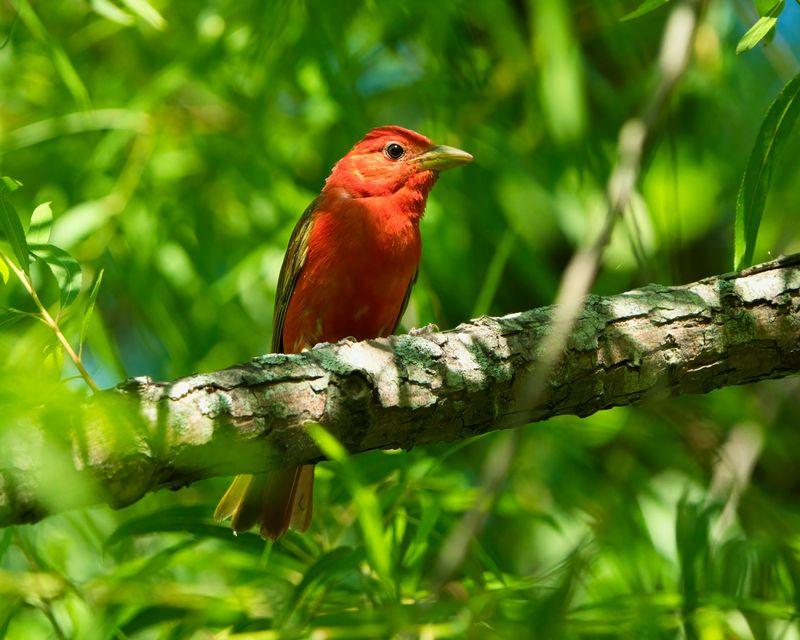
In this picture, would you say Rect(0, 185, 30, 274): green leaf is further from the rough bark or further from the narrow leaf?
the narrow leaf

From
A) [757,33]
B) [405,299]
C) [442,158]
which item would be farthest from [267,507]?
[757,33]

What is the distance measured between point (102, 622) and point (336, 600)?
659 mm

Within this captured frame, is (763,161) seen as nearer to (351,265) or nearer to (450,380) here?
(450,380)

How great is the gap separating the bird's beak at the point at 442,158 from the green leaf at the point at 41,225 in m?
2.08

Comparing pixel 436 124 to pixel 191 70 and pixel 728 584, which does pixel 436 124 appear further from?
pixel 728 584

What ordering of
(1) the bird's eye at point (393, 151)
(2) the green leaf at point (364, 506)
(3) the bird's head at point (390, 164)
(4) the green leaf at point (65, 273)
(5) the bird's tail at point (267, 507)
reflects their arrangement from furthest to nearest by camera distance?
(1) the bird's eye at point (393, 151)
(3) the bird's head at point (390, 164)
(5) the bird's tail at point (267, 507)
(4) the green leaf at point (65, 273)
(2) the green leaf at point (364, 506)

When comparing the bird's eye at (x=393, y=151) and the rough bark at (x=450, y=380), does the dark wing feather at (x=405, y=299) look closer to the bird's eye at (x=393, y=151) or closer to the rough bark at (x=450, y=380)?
the bird's eye at (x=393, y=151)

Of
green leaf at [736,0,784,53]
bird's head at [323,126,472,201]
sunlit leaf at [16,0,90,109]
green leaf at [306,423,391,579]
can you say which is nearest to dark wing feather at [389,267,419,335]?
bird's head at [323,126,472,201]

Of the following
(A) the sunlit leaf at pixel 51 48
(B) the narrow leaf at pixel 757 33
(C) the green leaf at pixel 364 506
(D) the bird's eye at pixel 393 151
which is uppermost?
(D) the bird's eye at pixel 393 151

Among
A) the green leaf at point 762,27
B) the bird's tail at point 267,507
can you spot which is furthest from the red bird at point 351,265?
the green leaf at point 762,27

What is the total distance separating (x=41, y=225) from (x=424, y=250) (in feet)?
6.93

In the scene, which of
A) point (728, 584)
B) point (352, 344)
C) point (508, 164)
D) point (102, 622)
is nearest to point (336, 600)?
point (102, 622)

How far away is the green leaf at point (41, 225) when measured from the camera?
2721 millimetres

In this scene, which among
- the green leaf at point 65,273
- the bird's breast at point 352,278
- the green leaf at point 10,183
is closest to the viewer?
the green leaf at point 10,183
